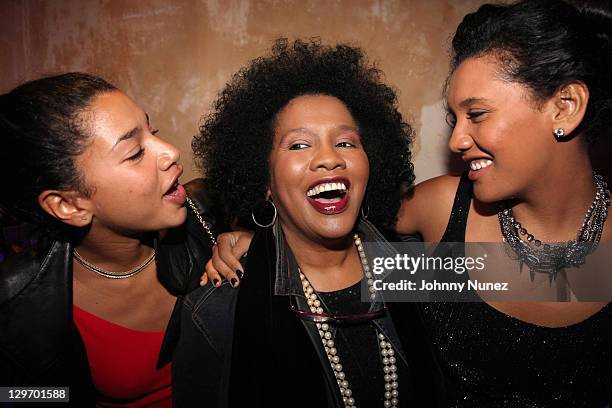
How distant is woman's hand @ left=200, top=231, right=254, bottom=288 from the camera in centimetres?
170

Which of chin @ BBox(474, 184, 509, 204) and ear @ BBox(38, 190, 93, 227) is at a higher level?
ear @ BBox(38, 190, 93, 227)

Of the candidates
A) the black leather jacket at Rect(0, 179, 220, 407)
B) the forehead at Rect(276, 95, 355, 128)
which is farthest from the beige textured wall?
the black leather jacket at Rect(0, 179, 220, 407)

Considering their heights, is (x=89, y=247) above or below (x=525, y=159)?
below

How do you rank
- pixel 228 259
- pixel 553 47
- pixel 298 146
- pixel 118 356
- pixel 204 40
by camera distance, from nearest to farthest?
1. pixel 553 47
2. pixel 298 146
3. pixel 228 259
4. pixel 118 356
5. pixel 204 40

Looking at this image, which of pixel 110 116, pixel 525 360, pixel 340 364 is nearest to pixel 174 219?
pixel 110 116

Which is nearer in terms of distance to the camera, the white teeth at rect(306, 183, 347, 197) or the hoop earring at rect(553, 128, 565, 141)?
the hoop earring at rect(553, 128, 565, 141)

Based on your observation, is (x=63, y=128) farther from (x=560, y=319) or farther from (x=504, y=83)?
(x=560, y=319)

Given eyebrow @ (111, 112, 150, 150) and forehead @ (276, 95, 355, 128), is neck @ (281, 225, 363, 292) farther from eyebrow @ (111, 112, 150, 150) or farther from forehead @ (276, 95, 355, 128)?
eyebrow @ (111, 112, 150, 150)

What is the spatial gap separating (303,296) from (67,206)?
1.01m

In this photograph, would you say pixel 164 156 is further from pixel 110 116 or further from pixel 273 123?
pixel 273 123

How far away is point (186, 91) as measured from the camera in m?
2.53

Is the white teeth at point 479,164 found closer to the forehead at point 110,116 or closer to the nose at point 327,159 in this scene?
the nose at point 327,159

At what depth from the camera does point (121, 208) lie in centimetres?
163

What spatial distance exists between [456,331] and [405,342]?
26 centimetres
